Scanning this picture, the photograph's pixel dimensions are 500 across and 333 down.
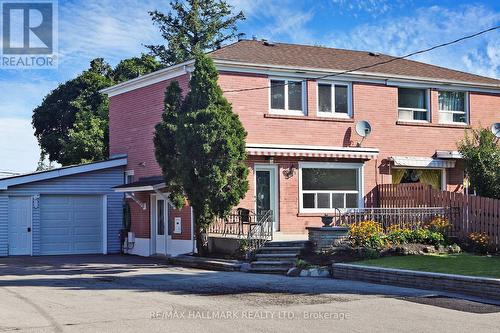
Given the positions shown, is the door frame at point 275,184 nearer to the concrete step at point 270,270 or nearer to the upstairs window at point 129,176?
the concrete step at point 270,270

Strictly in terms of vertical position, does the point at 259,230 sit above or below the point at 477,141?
below

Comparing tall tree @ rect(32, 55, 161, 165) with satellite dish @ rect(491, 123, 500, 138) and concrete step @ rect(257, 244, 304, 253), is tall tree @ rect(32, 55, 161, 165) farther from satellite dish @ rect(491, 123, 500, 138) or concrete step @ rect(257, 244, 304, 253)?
satellite dish @ rect(491, 123, 500, 138)

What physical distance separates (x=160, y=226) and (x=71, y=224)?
441cm

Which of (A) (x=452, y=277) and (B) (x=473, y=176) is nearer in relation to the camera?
(A) (x=452, y=277)

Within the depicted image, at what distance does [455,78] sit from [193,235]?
12.3 metres

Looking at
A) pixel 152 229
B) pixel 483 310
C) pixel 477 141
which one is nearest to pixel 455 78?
pixel 477 141

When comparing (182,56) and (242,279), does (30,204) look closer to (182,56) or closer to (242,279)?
(242,279)

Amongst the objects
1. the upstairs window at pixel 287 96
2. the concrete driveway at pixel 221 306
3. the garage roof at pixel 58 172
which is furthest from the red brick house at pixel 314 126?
the concrete driveway at pixel 221 306

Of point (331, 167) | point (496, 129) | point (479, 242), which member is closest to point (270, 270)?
point (479, 242)

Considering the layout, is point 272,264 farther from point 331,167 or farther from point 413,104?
point 413,104

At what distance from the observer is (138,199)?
26000 mm

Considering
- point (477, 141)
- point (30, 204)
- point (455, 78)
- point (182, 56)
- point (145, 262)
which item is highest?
point (182, 56)

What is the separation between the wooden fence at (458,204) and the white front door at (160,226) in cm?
803

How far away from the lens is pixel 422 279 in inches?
569
